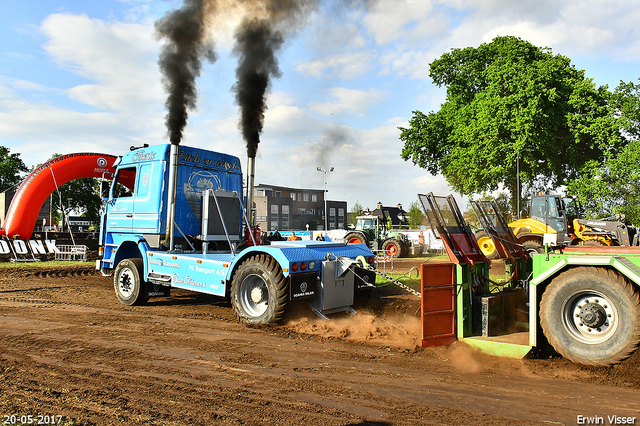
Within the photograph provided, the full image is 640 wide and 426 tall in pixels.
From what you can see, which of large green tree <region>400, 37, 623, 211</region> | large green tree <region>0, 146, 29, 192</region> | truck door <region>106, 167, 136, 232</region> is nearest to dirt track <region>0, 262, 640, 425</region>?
truck door <region>106, 167, 136, 232</region>

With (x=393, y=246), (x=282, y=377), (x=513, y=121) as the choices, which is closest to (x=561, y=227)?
(x=393, y=246)

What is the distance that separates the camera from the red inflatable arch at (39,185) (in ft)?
53.5

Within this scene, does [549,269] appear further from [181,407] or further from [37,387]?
[37,387]

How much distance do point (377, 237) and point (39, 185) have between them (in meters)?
16.3

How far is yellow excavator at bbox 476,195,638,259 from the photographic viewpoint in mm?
15875

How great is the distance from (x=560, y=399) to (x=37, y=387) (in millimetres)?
4816

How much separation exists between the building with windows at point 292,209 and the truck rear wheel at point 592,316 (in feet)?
205

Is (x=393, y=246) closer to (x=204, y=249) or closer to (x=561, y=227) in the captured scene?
(x=561, y=227)

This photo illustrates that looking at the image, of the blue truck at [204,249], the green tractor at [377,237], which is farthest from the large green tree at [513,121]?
the blue truck at [204,249]

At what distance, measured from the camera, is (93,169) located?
16906 mm

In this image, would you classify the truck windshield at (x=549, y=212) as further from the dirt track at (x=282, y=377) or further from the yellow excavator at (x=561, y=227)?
the dirt track at (x=282, y=377)

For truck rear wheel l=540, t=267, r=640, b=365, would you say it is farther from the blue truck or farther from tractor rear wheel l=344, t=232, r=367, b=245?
tractor rear wheel l=344, t=232, r=367, b=245

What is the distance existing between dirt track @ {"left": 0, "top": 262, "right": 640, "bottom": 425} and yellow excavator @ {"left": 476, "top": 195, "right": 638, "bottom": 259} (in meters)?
11.5

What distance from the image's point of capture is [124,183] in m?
9.72
